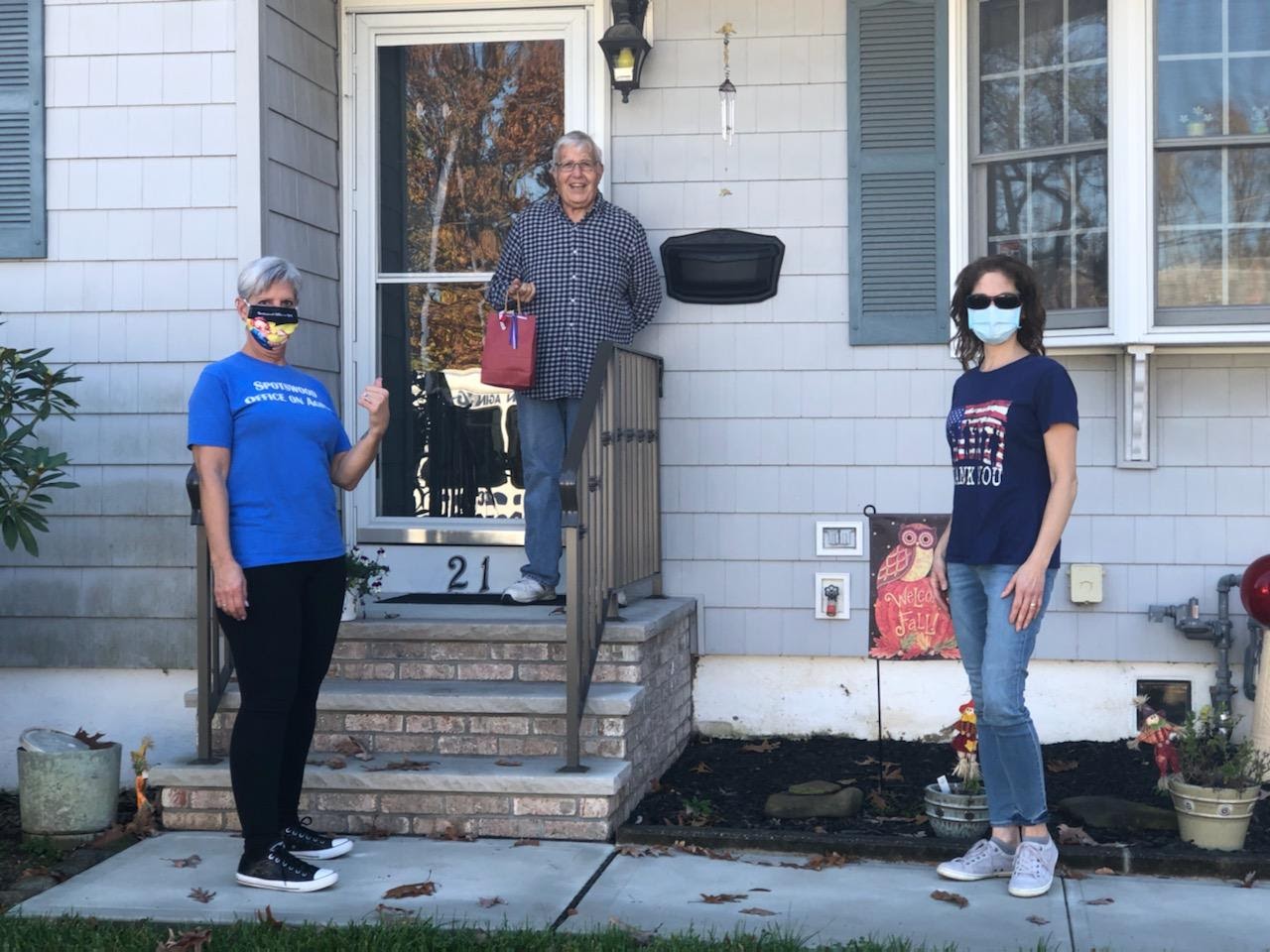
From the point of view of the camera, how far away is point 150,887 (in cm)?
423

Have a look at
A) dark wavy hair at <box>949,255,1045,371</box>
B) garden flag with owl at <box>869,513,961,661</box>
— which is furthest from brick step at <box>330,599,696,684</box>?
dark wavy hair at <box>949,255,1045,371</box>

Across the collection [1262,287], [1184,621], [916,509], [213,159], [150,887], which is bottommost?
[150,887]

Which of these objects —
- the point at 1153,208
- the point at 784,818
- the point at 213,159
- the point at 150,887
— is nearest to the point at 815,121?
the point at 1153,208

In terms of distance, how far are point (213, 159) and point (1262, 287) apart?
3926 millimetres

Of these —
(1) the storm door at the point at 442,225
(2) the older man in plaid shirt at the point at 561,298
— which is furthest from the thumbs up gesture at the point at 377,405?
(1) the storm door at the point at 442,225

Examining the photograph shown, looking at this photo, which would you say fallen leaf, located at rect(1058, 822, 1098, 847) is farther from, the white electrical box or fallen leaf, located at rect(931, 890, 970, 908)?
the white electrical box

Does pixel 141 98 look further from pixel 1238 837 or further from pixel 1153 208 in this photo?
pixel 1238 837

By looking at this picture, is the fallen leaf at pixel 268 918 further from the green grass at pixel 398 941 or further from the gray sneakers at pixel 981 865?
the gray sneakers at pixel 981 865

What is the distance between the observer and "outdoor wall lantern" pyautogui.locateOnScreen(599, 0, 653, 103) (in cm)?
588

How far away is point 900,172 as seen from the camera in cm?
595

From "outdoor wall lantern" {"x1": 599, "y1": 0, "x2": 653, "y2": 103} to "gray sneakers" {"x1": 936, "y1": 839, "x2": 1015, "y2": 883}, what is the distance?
10.8 feet

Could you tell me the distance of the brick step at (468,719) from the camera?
490 centimetres

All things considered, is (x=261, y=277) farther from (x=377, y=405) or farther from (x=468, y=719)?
(x=468, y=719)

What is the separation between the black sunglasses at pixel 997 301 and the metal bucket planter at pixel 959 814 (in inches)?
59.3
